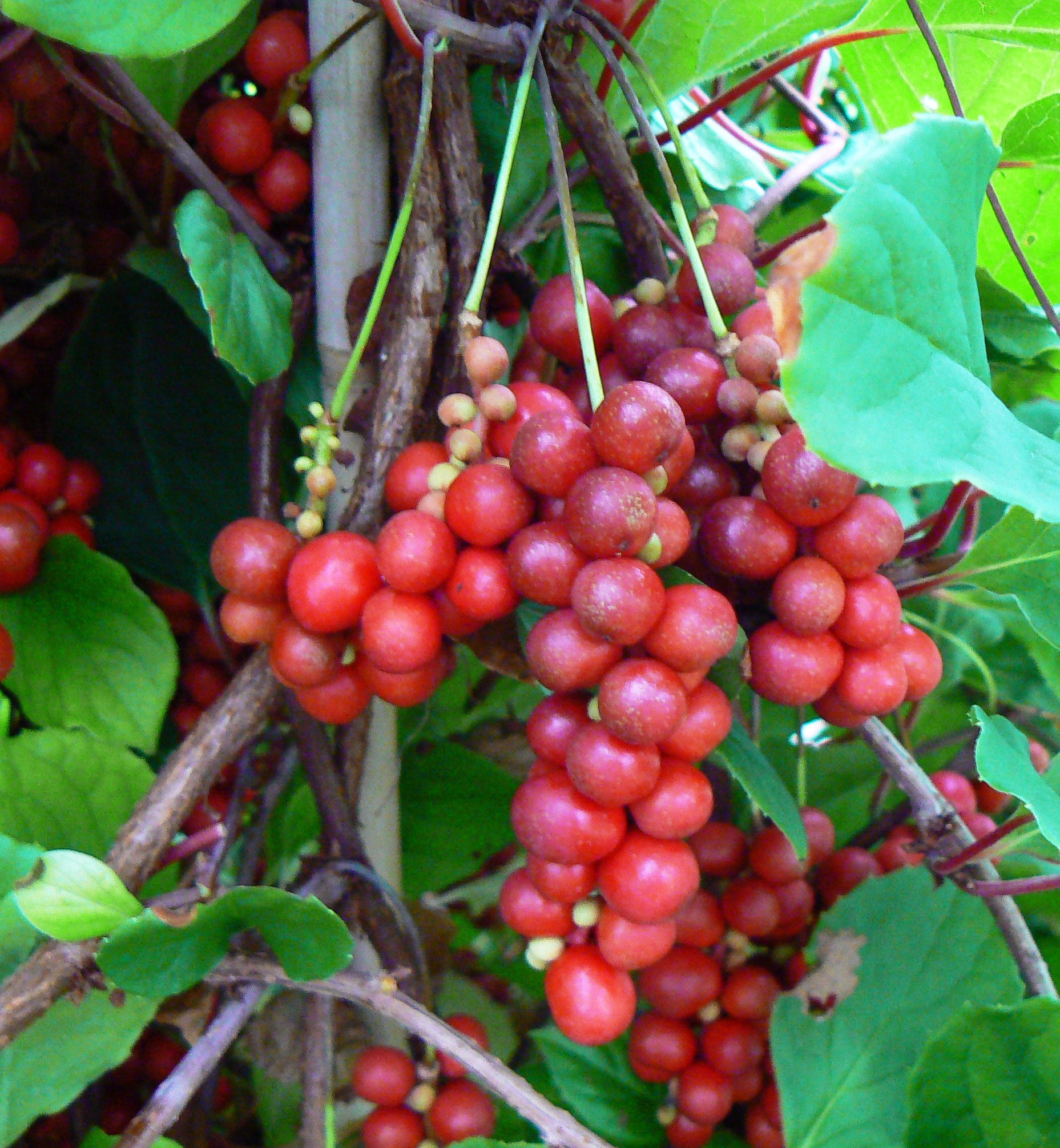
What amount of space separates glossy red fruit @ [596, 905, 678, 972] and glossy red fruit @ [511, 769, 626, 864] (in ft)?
0.12

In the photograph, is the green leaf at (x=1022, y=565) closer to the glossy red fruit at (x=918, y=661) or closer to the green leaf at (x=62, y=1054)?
the glossy red fruit at (x=918, y=661)

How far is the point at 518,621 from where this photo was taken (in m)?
0.42

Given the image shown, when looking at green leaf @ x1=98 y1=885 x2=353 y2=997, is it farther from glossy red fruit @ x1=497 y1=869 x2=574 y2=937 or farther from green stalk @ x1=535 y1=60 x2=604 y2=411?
green stalk @ x1=535 y1=60 x2=604 y2=411

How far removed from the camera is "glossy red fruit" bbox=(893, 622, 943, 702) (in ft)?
1.42

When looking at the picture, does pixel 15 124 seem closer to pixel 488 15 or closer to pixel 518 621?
pixel 488 15

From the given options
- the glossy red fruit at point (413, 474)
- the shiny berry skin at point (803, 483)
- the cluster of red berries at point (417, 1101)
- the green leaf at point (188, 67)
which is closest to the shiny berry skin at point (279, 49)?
the green leaf at point (188, 67)

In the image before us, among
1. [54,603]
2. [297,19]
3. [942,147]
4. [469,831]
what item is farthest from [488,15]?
[469,831]

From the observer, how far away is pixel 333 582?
401mm

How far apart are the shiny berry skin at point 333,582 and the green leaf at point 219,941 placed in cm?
12

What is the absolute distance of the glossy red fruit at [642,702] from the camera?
0.34 metres

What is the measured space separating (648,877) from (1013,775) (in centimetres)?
16

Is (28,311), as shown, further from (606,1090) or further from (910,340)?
(606,1090)

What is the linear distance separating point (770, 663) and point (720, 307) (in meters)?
0.17

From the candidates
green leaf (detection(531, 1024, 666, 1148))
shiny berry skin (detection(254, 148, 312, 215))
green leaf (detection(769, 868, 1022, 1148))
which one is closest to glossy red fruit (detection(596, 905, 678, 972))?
green leaf (detection(769, 868, 1022, 1148))
